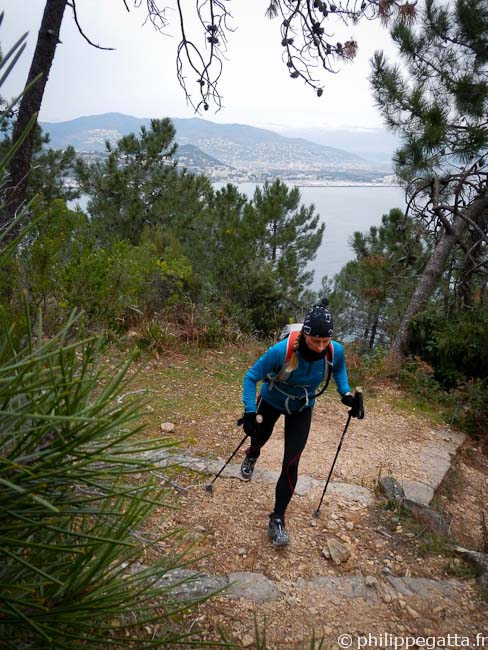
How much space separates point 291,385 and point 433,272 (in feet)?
18.7

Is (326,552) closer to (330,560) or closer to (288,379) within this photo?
(330,560)

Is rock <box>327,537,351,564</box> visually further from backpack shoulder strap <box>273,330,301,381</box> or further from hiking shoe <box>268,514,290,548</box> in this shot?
backpack shoulder strap <box>273,330,301,381</box>

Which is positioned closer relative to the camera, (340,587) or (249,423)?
(340,587)

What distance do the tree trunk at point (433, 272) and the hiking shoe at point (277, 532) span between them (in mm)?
4922

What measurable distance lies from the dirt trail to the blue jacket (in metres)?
0.98

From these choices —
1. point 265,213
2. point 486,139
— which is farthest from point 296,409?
point 265,213

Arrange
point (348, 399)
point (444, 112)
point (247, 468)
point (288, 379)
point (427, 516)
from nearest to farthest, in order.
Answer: point (288, 379), point (348, 399), point (427, 516), point (247, 468), point (444, 112)

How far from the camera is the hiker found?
119 inches

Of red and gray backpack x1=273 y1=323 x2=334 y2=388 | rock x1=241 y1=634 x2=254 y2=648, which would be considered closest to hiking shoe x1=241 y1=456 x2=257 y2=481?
red and gray backpack x1=273 y1=323 x2=334 y2=388

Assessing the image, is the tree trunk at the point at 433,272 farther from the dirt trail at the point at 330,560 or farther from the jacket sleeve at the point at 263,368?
the jacket sleeve at the point at 263,368

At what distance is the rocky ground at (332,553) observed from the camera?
259 centimetres

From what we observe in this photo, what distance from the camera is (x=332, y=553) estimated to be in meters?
3.23

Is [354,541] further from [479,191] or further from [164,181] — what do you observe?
[164,181]

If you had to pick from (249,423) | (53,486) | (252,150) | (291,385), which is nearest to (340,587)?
(249,423)
